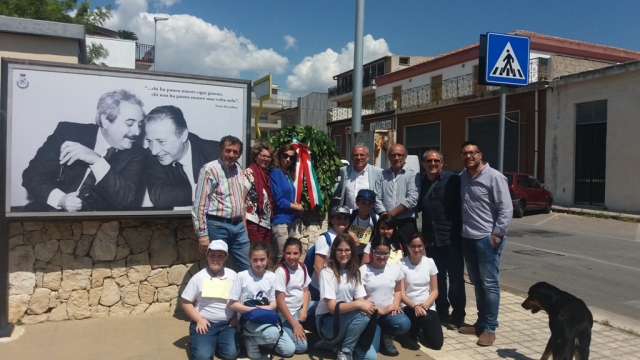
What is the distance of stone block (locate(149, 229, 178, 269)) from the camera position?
5.64 m

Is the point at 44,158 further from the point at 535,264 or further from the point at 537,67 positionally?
the point at 537,67

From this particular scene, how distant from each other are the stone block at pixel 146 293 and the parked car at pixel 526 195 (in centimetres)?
1475

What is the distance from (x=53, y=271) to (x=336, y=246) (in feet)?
9.38

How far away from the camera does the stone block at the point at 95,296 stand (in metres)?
5.40

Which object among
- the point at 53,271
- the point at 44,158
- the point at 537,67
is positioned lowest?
the point at 53,271

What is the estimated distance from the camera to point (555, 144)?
Result: 22250 millimetres

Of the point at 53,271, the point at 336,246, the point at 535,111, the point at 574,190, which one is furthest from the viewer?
the point at 535,111

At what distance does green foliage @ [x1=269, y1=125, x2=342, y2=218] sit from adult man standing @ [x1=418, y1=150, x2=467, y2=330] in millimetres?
1297

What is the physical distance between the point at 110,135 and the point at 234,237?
63.2 inches

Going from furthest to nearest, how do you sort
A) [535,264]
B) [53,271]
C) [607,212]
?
[607,212]
[535,264]
[53,271]

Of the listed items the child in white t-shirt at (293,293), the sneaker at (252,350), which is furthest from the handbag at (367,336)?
the sneaker at (252,350)

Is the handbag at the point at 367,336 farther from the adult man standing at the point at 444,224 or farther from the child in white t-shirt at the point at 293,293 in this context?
the adult man standing at the point at 444,224

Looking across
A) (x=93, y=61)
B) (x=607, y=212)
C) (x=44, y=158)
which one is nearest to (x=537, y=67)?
(x=607, y=212)

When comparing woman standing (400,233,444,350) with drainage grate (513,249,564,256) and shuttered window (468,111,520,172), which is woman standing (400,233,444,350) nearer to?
drainage grate (513,249,564,256)
